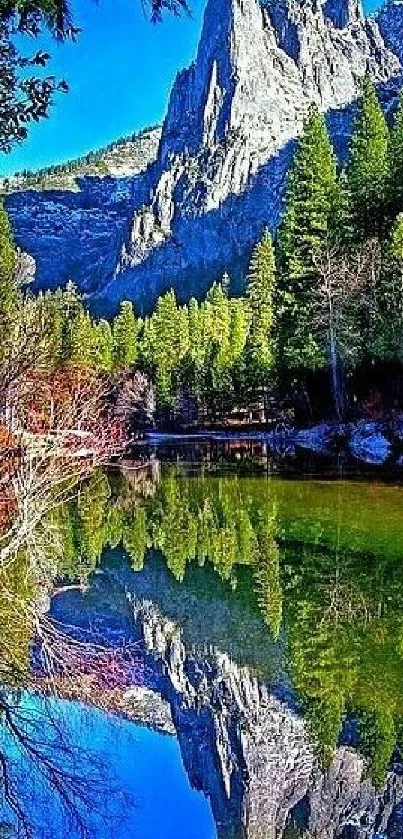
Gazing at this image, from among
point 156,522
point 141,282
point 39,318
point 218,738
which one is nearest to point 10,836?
point 218,738

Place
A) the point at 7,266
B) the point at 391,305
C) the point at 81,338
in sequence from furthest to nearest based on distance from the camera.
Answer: the point at 81,338 < the point at 7,266 < the point at 391,305

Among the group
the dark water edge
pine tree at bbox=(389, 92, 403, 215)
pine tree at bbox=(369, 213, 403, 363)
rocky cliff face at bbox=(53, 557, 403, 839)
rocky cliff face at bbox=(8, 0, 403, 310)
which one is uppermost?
rocky cliff face at bbox=(8, 0, 403, 310)

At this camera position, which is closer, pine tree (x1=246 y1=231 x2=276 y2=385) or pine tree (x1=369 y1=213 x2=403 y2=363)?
pine tree (x1=369 y1=213 x2=403 y2=363)

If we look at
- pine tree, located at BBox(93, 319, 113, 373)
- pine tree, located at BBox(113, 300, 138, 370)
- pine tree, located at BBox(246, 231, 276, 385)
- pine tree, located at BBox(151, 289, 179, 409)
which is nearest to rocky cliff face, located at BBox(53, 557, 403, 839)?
pine tree, located at BBox(246, 231, 276, 385)

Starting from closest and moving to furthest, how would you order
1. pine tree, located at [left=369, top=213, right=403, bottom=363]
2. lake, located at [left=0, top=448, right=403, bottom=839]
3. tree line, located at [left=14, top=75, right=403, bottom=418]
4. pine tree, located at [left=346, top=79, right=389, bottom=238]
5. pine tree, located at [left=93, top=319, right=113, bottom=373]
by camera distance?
lake, located at [left=0, top=448, right=403, bottom=839] → pine tree, located at [left=369, top=213, right=403, bottom=363] → tree line, located at [left=14, top=75, right=403, bottom=418] → pine tree, located at [left=346, top=79, right=389, bottom=238] → pine tree, located at [left=93, top=319, right=113, bottom=373]

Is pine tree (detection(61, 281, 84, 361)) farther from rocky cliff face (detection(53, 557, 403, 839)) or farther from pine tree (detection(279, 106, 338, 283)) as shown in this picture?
rocky cliff face (detection(53, 557, 403, 839))

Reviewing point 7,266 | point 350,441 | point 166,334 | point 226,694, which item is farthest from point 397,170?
point 166,334

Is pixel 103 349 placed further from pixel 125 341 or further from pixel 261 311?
pixel 261 311
